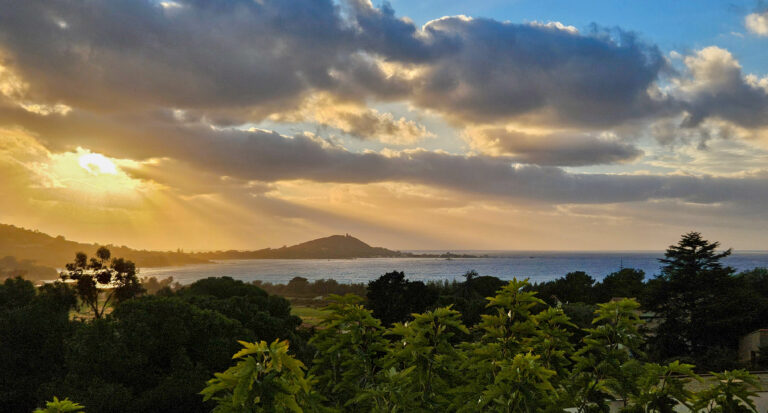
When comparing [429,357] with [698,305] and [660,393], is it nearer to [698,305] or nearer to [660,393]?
[660,393]

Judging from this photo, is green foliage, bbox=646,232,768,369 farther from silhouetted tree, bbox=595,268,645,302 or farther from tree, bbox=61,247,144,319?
tree, bbox=61,247,144,319

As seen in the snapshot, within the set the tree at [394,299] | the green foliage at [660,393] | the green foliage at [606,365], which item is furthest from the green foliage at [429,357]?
the tree at [394,299]

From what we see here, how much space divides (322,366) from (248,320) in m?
28.2

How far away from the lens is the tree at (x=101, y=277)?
58.1 meters

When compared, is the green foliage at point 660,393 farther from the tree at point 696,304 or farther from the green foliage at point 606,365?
the tree at point 696,304

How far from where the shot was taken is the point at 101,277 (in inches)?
2346

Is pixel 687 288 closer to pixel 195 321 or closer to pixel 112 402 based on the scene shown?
pixel 195 321

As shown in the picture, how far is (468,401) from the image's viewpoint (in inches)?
266

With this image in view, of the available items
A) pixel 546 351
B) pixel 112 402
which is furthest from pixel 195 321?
pixel 546 351

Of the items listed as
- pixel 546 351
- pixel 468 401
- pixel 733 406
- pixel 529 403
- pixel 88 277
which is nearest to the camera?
pixel 529 403

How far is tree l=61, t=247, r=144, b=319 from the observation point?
58112mm

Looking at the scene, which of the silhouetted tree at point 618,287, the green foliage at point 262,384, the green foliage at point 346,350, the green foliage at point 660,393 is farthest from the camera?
the silhouetted tree at point 618,287

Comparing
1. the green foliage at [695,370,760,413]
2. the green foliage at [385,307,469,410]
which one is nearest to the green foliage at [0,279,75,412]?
the green foliage at [385,307,469,410]

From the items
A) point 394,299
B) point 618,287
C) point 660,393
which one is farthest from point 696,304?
point 660,393
